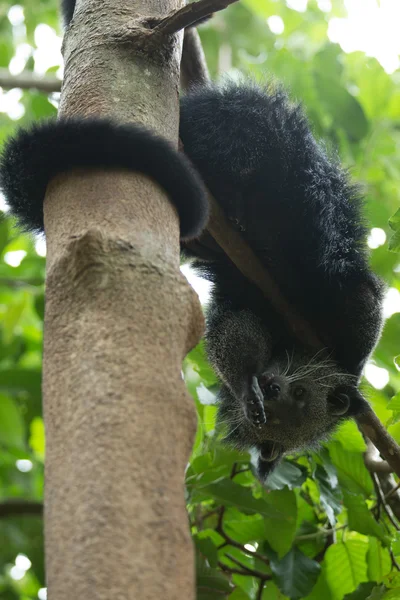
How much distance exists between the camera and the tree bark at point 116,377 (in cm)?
114

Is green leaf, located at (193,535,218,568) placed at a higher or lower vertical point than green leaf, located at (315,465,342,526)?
lower

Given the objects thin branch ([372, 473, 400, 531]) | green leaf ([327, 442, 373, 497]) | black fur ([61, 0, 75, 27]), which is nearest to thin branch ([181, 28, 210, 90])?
black fur ([61, 0, 75, 27])

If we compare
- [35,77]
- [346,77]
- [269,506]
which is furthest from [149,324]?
[346,77]

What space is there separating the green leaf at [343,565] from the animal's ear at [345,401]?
54 centimetres

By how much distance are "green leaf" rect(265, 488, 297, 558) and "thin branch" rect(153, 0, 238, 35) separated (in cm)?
179

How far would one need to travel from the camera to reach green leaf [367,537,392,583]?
2.88 meters

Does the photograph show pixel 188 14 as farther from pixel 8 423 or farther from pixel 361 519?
pixel 8 423

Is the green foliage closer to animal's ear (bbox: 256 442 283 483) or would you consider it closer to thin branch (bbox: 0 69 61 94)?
animal's ear (bbox: 256 442 283 483)

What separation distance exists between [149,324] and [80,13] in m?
1.26

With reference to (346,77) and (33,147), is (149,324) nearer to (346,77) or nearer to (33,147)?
(33,147)

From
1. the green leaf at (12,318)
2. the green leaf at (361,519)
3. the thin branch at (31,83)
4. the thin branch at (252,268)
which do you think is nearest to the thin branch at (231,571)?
the green leaf at (361,519)

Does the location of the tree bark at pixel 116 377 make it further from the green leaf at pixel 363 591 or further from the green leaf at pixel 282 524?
the green leaf at pixel 363 591

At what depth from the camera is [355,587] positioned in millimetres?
3025

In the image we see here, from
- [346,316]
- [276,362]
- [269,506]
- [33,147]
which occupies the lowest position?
[269,506]
